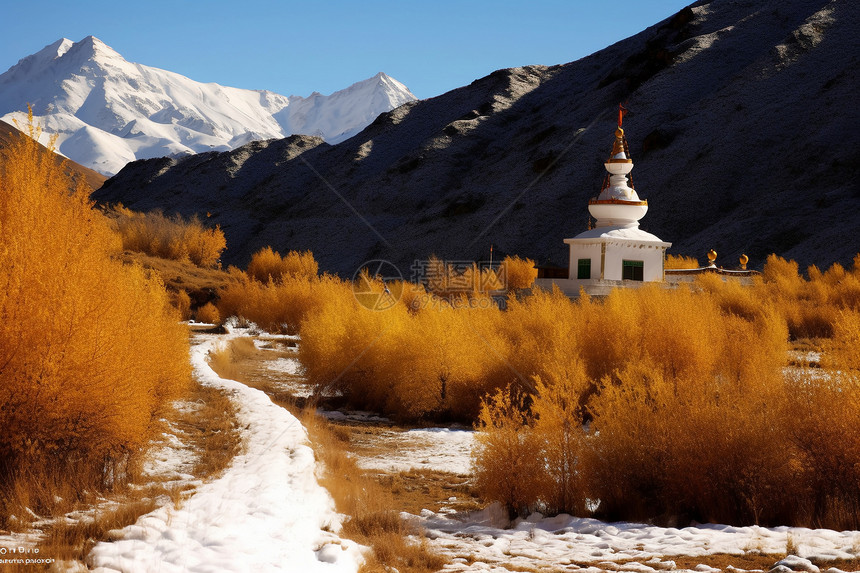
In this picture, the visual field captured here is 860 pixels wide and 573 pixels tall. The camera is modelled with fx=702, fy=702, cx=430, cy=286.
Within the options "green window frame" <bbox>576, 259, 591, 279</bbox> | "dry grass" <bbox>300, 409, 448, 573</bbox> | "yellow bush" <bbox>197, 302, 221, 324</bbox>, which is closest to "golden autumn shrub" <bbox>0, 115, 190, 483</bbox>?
"dry grass" <bbox>300, 409, 448, 573</bbox>

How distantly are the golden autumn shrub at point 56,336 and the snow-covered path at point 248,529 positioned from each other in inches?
57.9

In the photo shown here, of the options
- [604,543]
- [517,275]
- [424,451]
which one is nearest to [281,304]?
[517,275]

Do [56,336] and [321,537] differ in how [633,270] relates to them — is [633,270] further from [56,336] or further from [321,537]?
[56,336]

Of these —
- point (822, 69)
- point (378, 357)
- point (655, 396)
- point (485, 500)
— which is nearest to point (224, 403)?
point (378, 357)

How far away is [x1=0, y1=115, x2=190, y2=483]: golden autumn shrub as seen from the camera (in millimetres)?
7305

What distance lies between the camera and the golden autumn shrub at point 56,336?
288 inches

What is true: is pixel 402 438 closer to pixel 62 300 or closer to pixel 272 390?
pixel 272 390

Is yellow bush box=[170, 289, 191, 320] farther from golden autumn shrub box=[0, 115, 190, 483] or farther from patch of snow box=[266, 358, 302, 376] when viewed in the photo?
golden autumn shrub box=[0, 115, 190, 483]

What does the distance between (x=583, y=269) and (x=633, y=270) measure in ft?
5.29

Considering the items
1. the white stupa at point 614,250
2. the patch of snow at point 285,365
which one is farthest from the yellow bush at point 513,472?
the patch of snow at point 285,365

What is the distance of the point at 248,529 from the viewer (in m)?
7.15

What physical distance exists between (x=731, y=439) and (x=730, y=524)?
42.1 inches

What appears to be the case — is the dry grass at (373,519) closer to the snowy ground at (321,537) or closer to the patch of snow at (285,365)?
the snowy ground at (321,537)

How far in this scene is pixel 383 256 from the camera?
6462 cm
